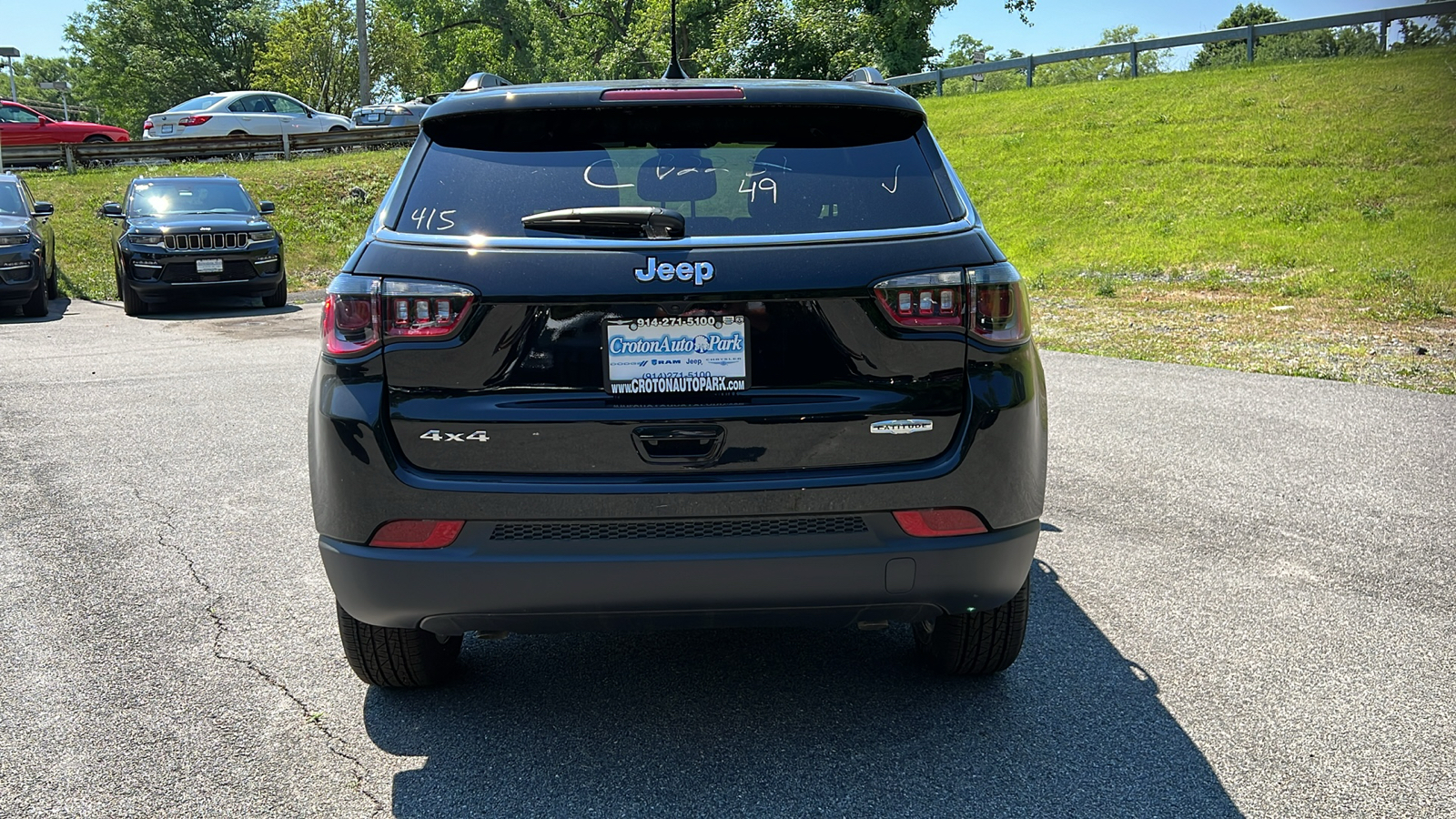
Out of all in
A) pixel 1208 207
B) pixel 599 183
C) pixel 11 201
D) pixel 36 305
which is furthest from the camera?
pixel 1208 207

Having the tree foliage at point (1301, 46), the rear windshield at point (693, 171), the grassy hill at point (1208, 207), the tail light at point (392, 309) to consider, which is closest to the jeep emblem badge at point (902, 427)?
the rear windshield at point (693, 171)

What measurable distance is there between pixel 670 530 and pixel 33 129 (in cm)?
3542

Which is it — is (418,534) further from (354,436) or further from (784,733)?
(784,733)

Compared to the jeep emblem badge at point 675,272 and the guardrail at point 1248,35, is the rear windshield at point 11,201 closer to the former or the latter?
the jeep emblem badge at point 675,272

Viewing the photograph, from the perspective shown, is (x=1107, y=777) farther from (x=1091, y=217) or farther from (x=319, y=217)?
(x=319, y=217)

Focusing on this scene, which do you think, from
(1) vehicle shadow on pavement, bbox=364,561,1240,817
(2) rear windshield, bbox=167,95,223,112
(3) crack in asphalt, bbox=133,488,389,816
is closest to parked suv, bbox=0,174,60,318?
(3) crack in asphalt, bbox=133,488,389,816

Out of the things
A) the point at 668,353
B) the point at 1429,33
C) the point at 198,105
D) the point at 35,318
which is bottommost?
the point at 35,318

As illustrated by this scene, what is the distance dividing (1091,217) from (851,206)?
20520 millimetres

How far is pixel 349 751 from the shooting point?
3.34 meters

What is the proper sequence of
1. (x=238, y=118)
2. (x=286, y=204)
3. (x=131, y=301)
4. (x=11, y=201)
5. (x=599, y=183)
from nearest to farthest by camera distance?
(x=599, y=183) < (x=131, y=301) < (x=11, y=201) < (x=286, y=204) < (x=238, y=118)

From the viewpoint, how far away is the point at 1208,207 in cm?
2125

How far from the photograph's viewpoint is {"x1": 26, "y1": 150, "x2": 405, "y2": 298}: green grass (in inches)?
856

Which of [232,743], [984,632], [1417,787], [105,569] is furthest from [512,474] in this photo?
[105,569]

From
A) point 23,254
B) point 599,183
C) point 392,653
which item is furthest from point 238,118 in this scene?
point 599,183
